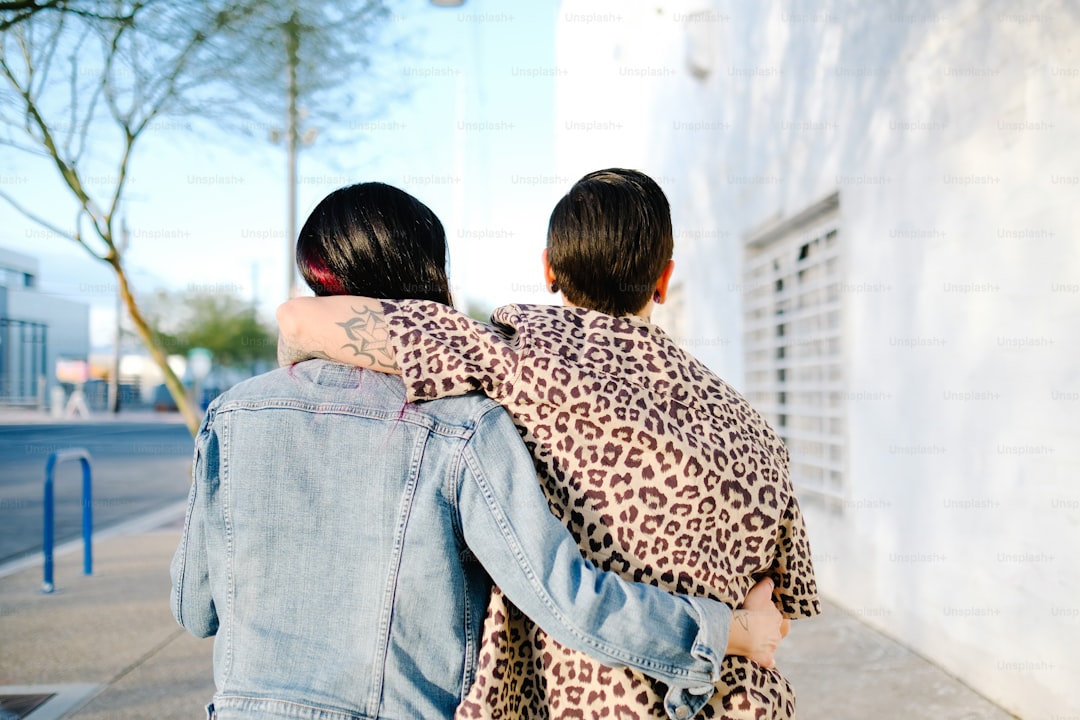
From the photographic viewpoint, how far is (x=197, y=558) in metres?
1.51

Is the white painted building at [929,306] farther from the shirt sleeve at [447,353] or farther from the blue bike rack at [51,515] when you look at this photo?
the blue bike rack at [51,515]

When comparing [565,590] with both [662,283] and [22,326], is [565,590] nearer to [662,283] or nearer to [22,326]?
[662,283]

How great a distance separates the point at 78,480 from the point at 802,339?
11616mm

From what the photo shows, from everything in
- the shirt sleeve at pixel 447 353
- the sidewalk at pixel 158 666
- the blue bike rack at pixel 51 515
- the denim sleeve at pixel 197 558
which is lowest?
the sidewalk at pixel 158 666

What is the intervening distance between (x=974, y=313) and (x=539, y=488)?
3139 mm

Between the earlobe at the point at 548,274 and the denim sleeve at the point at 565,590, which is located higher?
the earlobe at the point at 548,274

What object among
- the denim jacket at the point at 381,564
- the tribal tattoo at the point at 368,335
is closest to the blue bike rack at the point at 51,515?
the denim jacket at the point at 381,564

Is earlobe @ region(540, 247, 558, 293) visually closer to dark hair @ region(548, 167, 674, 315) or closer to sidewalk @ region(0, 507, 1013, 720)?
dark hair @ region(548, 167, 674, 315)

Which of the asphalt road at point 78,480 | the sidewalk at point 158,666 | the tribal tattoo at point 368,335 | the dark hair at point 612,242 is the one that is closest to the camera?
the tribal tattoo at point 368,335

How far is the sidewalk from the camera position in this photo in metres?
3.69

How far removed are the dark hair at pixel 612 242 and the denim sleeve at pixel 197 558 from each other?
682 millimetres

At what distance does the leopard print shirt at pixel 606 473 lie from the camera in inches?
54.5

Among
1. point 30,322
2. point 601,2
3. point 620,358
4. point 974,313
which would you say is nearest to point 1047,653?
point 974,313

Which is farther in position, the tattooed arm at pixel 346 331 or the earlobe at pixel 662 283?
the earlobe at pixel 662 283
